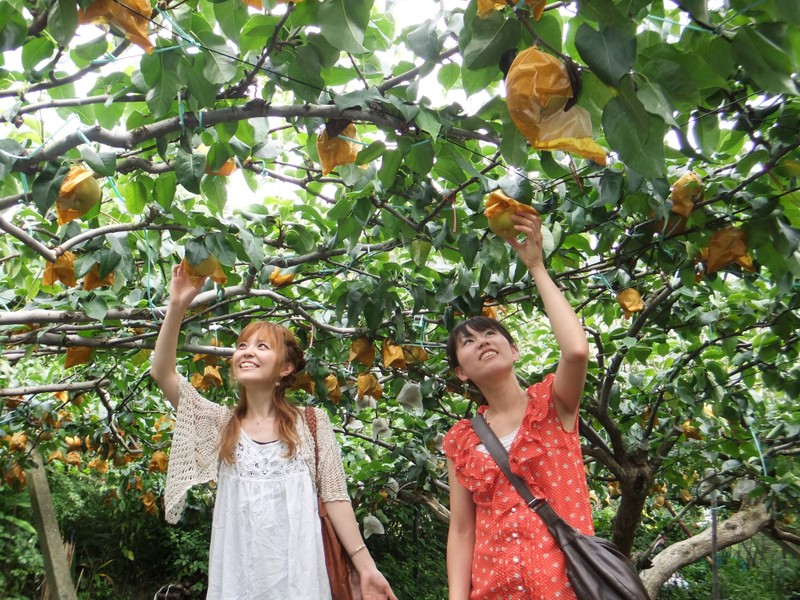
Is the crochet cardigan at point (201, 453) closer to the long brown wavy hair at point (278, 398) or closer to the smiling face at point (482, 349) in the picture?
the long brown wavy hair at point (278, 398)

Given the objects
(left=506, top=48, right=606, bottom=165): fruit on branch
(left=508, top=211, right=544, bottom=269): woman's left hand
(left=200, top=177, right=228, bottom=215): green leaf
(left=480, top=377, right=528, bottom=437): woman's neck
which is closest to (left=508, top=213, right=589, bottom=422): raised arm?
(left=508, top=211, right=544, bottom=269): woman's left hand

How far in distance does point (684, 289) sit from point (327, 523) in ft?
3.90

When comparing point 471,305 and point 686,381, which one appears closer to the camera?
point 471,305

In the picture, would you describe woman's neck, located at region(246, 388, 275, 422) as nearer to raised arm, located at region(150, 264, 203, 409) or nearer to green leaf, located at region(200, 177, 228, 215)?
raised arm, located at region(150, 264, 203, 409)

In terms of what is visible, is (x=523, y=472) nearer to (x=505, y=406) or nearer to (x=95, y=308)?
(x=505, y=406)

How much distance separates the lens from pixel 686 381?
8.45ft

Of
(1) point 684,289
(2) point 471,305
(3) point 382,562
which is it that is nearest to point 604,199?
(2) point 471,305

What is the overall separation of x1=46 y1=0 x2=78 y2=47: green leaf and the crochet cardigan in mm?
834

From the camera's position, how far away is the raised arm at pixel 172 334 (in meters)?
1.57

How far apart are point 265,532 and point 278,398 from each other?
1.05 feet

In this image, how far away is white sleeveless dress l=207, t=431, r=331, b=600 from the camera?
1.50 metres

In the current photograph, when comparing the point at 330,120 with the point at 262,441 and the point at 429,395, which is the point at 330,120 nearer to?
the point at 262,441

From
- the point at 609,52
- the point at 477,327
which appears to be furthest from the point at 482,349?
the point at 609,52

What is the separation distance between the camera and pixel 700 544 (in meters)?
3.55
